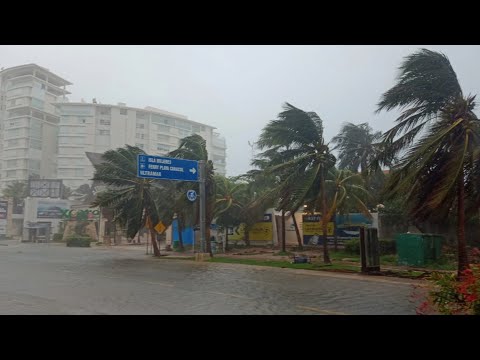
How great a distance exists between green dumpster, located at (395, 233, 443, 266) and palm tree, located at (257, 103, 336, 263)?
11.4 feet

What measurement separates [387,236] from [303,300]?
62.4ft

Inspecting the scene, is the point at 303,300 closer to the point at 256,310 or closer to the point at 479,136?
the point at 256,310

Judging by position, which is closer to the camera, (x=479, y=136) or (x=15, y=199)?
(x=479, y=136)

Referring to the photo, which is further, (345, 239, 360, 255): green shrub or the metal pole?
(345, 239, 360, 255): green shrub

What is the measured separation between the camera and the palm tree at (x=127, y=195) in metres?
28.0

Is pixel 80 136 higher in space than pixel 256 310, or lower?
higher

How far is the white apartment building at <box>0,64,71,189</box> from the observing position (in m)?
109

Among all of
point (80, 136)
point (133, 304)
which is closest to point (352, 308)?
point (133, 304)

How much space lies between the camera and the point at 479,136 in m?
13.6

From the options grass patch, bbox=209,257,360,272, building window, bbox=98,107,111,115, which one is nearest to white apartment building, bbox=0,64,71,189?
building window, bbox=98,107,111,115

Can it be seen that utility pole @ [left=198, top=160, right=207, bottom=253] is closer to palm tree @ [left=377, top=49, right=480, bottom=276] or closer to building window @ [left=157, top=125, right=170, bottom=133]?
palm tree @ [left=377, top=49, right=480, bottom=276]

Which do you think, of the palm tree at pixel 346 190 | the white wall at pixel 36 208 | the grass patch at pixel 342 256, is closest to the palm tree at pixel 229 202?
the grass patch at pixel 342 256
